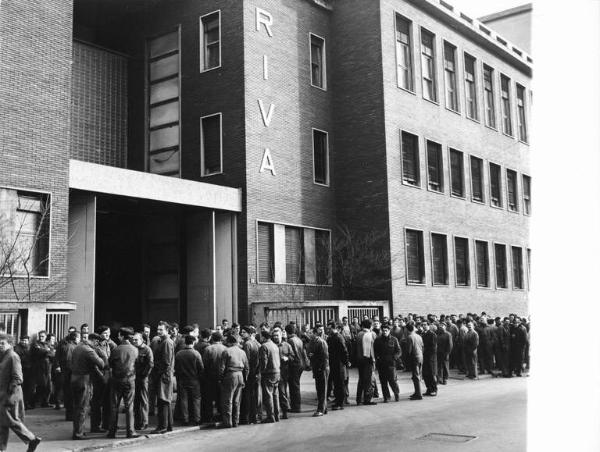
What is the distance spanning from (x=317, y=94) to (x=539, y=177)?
24.1m

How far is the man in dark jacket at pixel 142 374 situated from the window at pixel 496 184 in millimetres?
26040

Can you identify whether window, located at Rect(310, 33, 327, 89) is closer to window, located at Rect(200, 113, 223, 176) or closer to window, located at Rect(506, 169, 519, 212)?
window, located at Rect(200, 113, 223, 176)

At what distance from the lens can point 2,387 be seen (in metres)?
9.26

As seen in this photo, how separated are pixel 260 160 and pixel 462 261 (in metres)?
12.1

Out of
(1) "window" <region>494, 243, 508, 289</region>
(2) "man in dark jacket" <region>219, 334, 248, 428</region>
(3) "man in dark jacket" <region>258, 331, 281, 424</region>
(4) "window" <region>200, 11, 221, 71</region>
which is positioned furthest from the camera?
(1) "window" <region>494, 243, 508, 289</region>

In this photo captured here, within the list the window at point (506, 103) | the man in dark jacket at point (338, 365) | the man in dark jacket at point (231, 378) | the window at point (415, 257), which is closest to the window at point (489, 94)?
the window at point (506, 103)

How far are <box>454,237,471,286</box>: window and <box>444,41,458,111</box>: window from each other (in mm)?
6423

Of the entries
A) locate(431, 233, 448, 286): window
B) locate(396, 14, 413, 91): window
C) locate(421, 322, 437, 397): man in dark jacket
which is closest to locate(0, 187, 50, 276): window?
locate(421, 322, 437, 397): man in dark jacket

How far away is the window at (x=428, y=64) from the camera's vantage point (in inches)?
1165

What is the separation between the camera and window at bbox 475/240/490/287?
31953 mm

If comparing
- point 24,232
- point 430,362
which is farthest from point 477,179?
point 24,232

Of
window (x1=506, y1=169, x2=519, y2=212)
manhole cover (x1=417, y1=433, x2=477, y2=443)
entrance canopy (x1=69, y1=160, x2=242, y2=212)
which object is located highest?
window (x1=506, y1=169, x2=519, y2=212)

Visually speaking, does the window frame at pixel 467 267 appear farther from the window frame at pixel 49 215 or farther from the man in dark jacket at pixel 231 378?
the man in dark jacket at pixel 231 378

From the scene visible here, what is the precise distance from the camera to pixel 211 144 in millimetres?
24609
